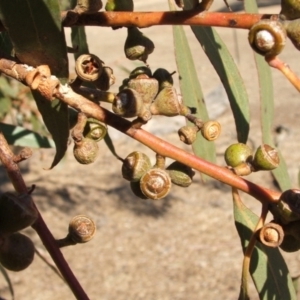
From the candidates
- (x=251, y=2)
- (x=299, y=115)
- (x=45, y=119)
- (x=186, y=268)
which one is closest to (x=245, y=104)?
(x=251, y=2)

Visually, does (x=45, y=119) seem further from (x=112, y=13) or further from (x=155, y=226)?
(x=155, y=226)

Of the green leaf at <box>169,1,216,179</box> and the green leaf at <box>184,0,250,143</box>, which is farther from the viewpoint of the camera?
the green leaf at <box>169,1,216,179</box>

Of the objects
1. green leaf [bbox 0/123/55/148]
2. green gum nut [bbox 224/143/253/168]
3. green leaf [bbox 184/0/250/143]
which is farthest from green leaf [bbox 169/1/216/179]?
green leaf [bbox 0/123/55/148]

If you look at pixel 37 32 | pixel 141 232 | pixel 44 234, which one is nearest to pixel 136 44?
pixel 37 32

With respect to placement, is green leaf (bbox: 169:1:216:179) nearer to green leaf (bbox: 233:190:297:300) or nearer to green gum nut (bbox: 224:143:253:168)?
green leaf (bbox: 233:190:297:300)

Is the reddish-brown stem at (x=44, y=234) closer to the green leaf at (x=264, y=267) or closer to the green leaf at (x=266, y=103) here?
the green leaf at (x=264, y=267)

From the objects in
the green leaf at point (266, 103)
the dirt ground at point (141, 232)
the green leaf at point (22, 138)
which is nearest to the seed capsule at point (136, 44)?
the green leaf at point (266, 103)

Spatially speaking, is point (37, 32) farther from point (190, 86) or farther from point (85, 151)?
point (190, 86)
